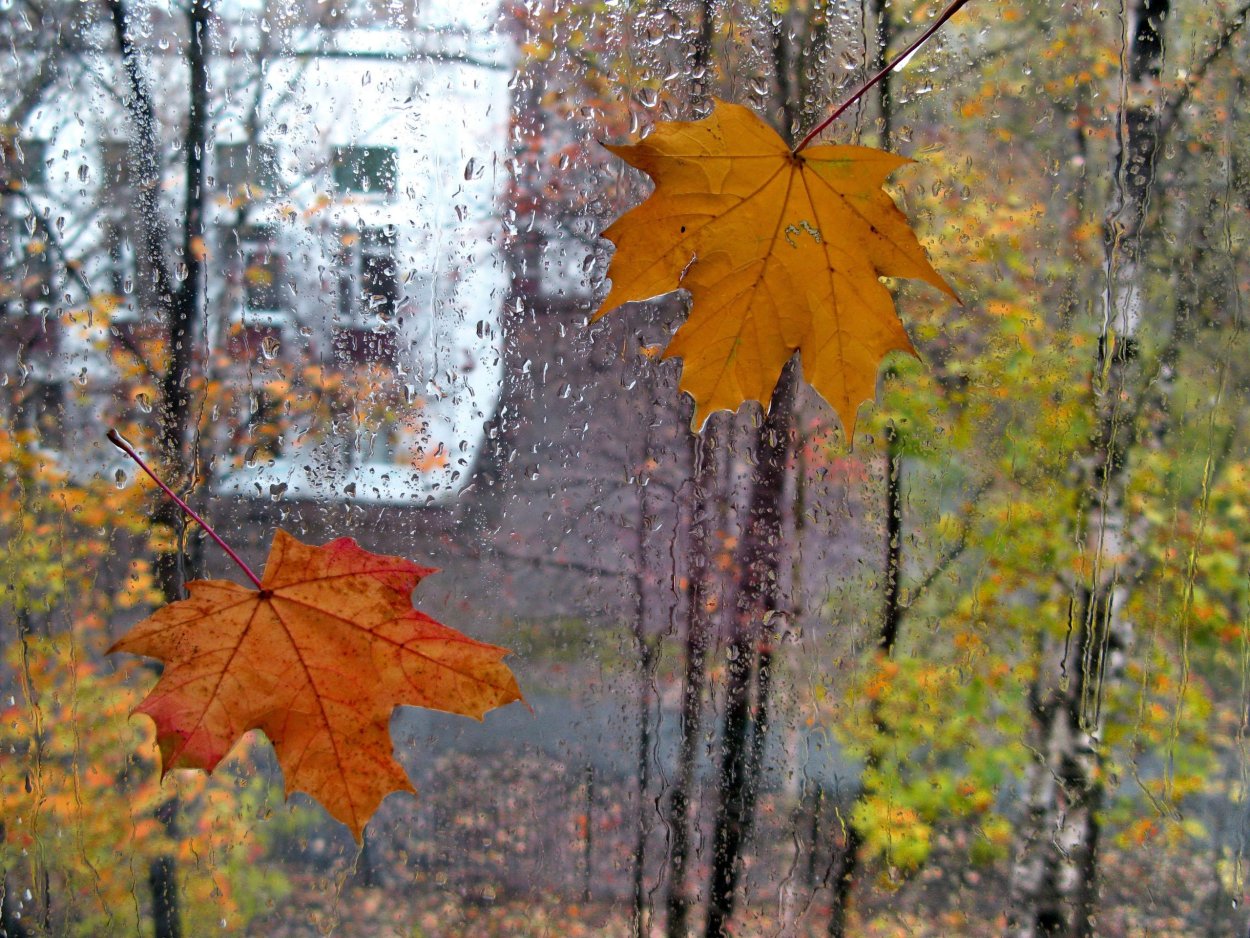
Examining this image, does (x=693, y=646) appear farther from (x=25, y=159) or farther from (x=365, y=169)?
(x=25, y=159)

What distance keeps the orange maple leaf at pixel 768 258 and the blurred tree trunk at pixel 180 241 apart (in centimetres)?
39

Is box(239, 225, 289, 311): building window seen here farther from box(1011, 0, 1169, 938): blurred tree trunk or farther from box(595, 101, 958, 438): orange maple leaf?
box(1011, 0, 1169, 938): blurred tree trunk

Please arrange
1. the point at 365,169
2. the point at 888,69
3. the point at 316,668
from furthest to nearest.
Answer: the point at 365,169 → the point at 316,668 → the point at 888,69

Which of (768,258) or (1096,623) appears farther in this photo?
(1096,623)

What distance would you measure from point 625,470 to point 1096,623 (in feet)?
1.26

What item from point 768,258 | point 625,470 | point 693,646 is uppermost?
point 768,258

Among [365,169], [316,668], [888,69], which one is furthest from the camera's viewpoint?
[365,169]

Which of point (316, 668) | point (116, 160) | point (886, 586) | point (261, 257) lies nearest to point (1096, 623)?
point (886, 586)

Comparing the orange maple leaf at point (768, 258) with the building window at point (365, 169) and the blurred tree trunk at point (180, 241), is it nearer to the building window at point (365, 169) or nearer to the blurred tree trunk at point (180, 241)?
the building window at point (365, 169)

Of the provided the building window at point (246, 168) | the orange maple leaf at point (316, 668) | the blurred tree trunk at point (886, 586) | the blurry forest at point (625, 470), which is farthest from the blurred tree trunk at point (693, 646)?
the building window at point (246, 168)

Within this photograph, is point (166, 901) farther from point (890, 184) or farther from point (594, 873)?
point (890, 184)

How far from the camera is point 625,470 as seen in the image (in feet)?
2.11

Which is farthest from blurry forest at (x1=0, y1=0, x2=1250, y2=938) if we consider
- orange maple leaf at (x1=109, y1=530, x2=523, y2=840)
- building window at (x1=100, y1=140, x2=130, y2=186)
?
orange maple leaf at (x1=109, y1=530, x2=523, y2=840)

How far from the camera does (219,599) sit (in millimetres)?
464
